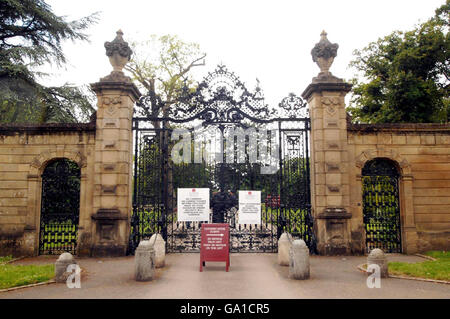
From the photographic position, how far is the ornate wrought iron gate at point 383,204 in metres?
10.8

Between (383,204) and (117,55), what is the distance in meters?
9.81

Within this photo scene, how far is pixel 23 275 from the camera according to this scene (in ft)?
24.3

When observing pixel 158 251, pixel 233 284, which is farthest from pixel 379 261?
pixel 158 251

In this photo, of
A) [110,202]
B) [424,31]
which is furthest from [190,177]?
[424,31]

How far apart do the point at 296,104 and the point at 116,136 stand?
19.4ft

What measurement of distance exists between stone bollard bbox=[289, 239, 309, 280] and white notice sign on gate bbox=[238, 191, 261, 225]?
3.12 metres

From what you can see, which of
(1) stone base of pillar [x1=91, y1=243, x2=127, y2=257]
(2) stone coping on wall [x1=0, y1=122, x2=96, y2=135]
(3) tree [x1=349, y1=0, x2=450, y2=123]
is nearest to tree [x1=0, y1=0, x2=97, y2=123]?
(2) stone coping on wall [x1=0, y1=122, x2=96, y2=135]

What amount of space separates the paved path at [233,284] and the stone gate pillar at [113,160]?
1.13m

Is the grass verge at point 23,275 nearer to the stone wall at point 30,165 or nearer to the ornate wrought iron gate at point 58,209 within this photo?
the ornate wrought iron gate at point 58,209

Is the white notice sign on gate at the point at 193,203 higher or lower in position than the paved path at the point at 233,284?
higher

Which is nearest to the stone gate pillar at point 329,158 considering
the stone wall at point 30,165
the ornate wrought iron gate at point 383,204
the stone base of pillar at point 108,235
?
the ornate wrought iron gate at point 383,204

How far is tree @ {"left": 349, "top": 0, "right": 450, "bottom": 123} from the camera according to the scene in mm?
19734

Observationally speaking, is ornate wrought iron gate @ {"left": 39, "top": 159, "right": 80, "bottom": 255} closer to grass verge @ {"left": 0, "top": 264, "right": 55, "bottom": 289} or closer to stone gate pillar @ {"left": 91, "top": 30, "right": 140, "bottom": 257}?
stone gate pillar @ {"left": 91, "top": 30, "right": 140, "bottom": 257}

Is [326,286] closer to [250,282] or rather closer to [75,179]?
[250,282]
